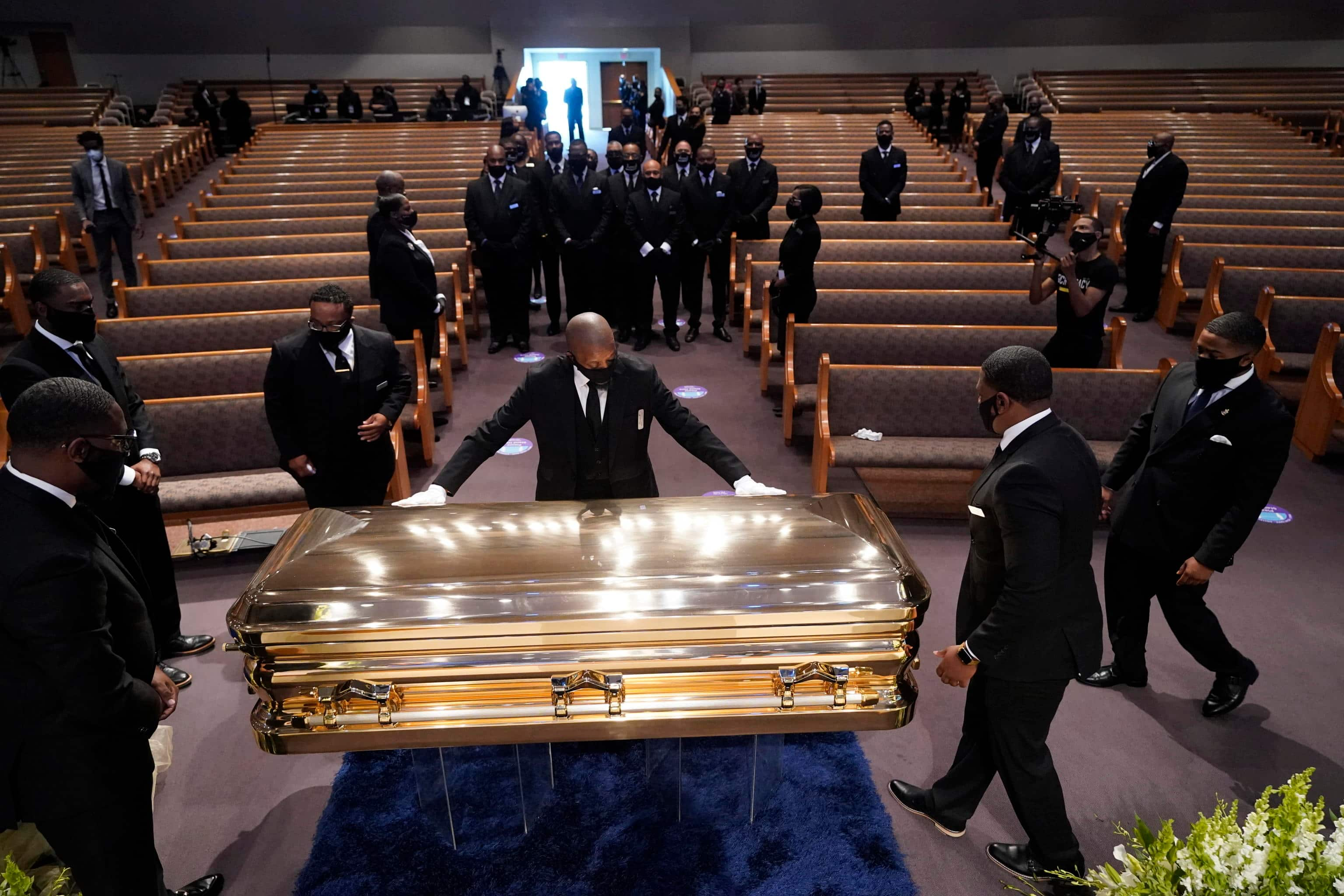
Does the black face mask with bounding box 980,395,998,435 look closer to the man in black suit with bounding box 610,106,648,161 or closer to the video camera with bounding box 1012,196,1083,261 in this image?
the video camera with bounding box 1012,196,1083,261

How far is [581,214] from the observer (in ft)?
23.7

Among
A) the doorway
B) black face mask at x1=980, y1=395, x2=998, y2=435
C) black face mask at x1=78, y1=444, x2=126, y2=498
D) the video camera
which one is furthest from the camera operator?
the doorway

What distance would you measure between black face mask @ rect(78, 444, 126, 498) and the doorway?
19318 mm

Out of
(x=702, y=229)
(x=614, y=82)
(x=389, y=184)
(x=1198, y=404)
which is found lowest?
(x=702, y=229)

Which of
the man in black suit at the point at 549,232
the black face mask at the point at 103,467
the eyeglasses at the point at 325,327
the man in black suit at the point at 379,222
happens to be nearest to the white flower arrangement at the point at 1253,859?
the black face mask at the point at 103,467

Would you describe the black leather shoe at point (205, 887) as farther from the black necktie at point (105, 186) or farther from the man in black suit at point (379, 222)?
the black necktie at point (105, 186)

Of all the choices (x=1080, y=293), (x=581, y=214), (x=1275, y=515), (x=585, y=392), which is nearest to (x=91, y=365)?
(x=585, y=392)

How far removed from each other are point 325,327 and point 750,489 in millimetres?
1872

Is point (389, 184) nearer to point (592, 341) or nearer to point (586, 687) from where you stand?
point (592, 341)

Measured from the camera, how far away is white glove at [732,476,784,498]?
2.83 metres

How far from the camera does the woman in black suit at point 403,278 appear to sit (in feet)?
17.6

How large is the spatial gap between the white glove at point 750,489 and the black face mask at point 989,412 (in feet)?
2.27

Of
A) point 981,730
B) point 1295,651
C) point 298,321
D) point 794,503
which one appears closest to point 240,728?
point 794,503

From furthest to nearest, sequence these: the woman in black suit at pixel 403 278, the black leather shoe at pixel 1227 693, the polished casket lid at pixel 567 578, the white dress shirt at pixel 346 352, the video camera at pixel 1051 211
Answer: the woman in black suit at pixel 403 278
the video camera at pixel 1051 211
the white dress shirt at pixel 346 352
the black leather shoe at pixel 1227 693
the polished casket lid at pixel 567 578
